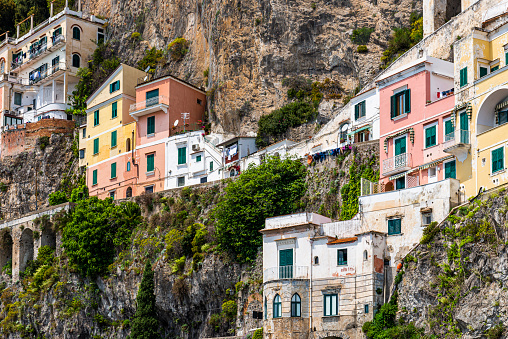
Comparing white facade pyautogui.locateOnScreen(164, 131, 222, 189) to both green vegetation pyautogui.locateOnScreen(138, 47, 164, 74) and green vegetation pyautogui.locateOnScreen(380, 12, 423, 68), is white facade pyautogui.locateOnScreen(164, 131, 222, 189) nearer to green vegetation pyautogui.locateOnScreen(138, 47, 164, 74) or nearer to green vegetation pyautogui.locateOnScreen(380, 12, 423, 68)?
green vegetation pyautogui.locateOnScreen(138, 47, 164, 74)

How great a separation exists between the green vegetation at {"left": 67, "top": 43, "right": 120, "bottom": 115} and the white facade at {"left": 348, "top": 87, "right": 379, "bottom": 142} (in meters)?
30.7

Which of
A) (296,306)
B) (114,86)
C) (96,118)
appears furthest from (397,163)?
(96,118)

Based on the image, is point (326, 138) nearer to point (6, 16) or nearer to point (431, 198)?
point (431, 198)

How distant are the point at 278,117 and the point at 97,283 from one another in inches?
662

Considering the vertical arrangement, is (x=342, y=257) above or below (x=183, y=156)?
below

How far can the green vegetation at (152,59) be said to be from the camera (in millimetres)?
77794

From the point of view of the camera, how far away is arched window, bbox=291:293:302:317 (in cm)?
4650

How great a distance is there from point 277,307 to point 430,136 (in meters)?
11.9

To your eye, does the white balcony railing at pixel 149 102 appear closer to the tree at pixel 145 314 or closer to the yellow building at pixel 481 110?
the tree at pixel 145 314

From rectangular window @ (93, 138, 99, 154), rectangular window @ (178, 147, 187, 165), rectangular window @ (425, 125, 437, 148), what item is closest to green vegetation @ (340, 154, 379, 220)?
rectangular window @ (425, 125, 437, 148)

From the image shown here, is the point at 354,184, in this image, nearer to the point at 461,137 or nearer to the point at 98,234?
the point at 461,137

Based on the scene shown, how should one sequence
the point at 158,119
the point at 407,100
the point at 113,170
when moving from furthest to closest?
the point at 113,170 → the point at 158,119 → the point at 407,100

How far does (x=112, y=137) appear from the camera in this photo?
73.4m

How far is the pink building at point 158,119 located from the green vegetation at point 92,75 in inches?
441
